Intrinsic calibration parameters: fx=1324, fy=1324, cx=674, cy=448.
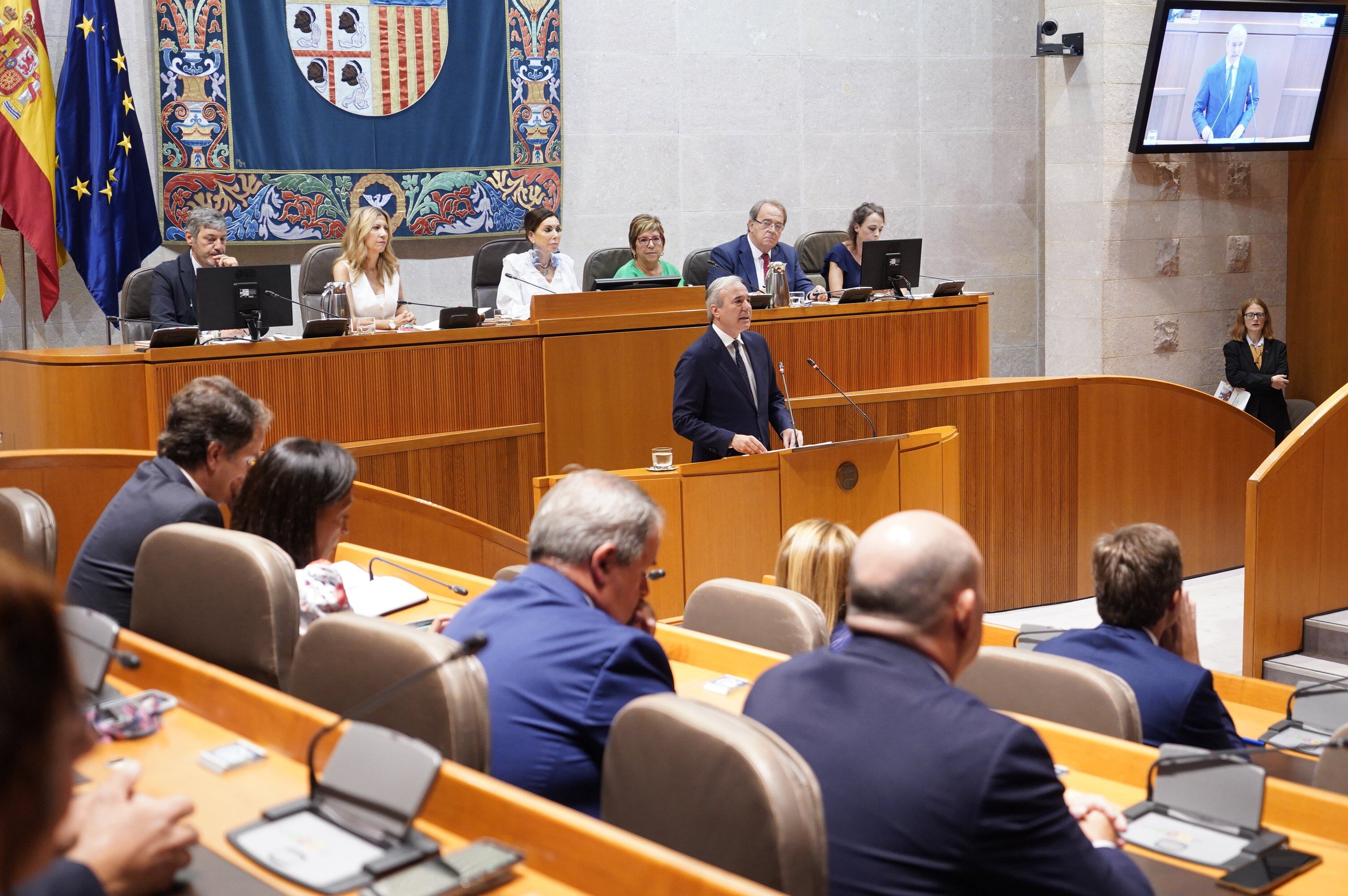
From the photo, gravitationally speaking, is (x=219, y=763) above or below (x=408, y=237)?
below

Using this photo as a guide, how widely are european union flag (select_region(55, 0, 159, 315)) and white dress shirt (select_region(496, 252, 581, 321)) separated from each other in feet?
6.55

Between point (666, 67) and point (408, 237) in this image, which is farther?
point (666, 67)

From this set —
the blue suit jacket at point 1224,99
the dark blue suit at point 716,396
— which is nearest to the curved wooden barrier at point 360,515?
the dark blue suit at point 716,396

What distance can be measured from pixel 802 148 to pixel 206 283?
526 cm

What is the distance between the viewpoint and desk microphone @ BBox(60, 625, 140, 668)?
195 cm

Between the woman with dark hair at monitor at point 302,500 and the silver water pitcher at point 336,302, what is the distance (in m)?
2.57

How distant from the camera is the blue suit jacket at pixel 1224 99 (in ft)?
28.9

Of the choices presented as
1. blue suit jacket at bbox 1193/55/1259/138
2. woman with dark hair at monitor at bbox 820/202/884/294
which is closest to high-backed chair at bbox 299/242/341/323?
woman with dark hair at monitor at bbox 820/202/884/294

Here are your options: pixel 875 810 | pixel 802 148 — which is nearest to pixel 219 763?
pixel 875 810

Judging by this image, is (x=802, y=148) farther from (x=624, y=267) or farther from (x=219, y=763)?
(x=219, y=763)

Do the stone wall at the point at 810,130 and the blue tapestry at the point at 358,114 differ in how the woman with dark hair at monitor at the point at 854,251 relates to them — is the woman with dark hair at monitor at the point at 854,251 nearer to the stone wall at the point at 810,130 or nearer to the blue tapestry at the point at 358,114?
the stone wall at the point at 810,130

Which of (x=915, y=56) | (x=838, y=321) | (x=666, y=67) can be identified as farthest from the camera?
(x=915, y=56)

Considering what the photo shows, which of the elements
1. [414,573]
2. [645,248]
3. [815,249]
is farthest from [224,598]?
[815,249]

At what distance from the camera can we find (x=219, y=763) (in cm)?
200
